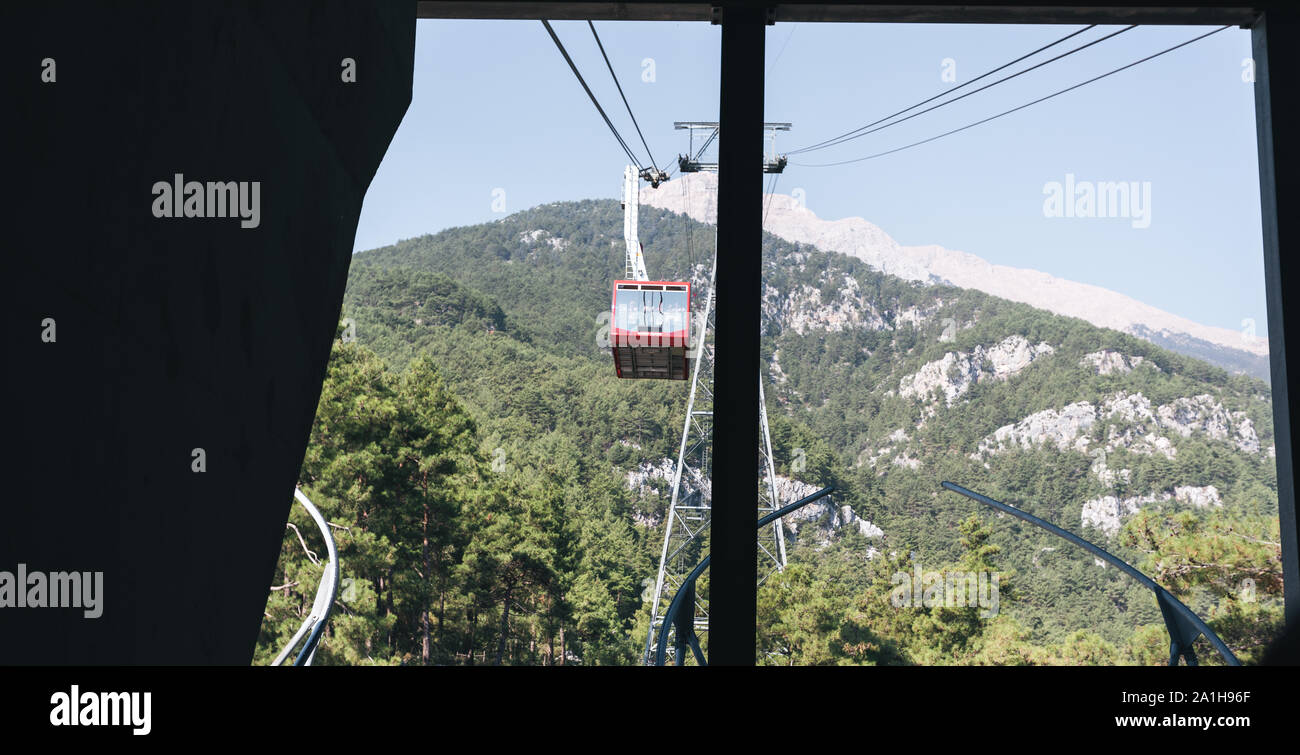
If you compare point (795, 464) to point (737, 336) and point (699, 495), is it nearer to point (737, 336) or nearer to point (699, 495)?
point (699, 495)

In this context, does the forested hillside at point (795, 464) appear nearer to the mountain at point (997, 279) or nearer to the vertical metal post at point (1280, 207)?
the vertical metal post at point (1280, 207)

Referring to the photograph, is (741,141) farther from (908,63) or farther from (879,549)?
(908,63)

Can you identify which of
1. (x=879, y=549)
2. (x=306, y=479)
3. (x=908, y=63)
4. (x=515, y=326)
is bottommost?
(x=879, y=549)

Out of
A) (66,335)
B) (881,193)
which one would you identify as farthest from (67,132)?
(881,193)

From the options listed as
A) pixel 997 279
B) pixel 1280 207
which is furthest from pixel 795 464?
pixel 997 279

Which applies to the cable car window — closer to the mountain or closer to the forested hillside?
the forested hillside

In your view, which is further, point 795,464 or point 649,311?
point 795,464
